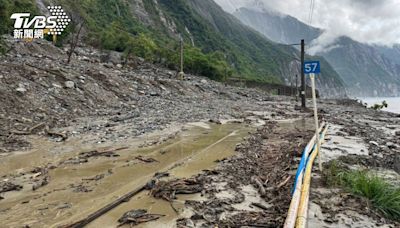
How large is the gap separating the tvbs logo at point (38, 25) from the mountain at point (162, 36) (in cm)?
115

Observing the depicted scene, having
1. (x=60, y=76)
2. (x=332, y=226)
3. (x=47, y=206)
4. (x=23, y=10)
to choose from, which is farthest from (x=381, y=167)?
(x=23, y=10)

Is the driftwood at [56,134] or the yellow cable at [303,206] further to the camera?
the driftwood at [56,134]

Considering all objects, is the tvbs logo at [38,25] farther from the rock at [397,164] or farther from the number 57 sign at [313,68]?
the rock at [397,164]

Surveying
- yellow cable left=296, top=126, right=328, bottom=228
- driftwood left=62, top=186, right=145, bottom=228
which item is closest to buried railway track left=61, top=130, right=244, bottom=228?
driftwood left=62, top=186, right=145, bottom=228

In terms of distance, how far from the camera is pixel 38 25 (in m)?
36.2

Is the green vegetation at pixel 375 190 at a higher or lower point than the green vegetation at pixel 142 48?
lower

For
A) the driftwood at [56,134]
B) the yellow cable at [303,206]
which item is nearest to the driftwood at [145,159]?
the driftwood at [56,134]

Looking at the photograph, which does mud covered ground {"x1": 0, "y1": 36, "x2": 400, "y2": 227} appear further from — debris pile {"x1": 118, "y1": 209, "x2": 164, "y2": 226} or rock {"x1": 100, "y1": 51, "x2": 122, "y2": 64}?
rock {"x1": 100, "y1": 51, "x2": 122, "y2": 64}

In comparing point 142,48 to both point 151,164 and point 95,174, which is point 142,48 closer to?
point 151,164

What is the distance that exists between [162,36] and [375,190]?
102726mm

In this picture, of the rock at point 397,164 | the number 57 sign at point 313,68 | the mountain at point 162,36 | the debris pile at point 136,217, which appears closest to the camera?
the debris pile at point 136,217

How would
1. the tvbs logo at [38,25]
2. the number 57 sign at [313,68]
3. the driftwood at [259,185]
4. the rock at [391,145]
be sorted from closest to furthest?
the driftwood at [259,185], the number 57 sign at [313,68], the rock at [391,145], the tvbs logo at [38,25]

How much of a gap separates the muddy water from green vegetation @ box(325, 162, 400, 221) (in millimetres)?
3010

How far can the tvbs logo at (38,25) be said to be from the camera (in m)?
31.4
